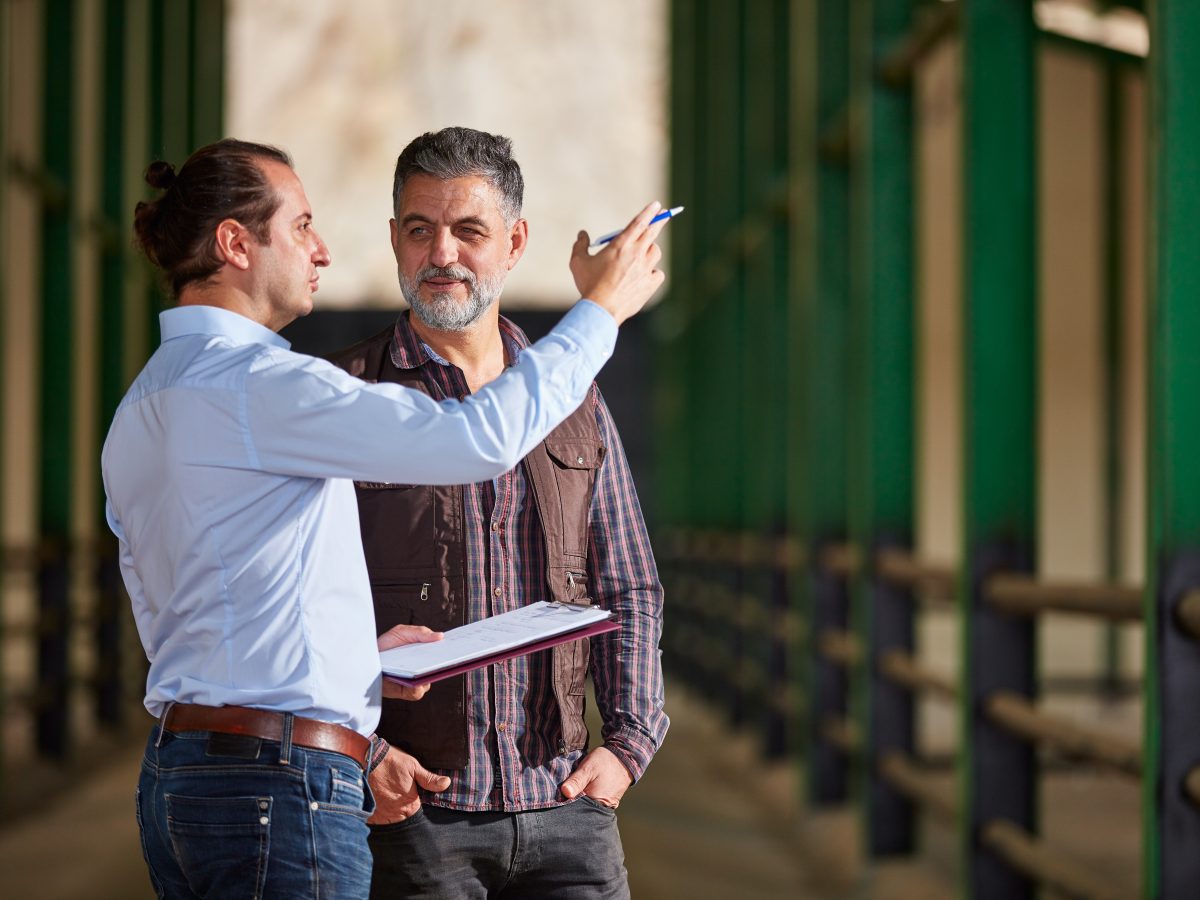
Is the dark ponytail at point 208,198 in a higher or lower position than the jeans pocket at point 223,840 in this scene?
higher

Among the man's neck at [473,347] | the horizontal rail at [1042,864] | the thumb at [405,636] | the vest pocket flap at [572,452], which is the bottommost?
the horizontal rail at [1042,864]

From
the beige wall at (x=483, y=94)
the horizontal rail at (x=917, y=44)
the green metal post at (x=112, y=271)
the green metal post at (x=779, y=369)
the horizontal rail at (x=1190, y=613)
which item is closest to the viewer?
the horizontal rail at (x=1190, y=613)

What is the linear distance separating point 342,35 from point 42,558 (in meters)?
22.1

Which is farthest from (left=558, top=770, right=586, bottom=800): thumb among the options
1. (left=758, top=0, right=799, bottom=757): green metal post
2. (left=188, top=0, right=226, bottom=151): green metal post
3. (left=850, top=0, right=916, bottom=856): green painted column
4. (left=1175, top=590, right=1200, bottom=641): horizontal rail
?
(left=188, top=0, right=226, bottom=151): green metal post

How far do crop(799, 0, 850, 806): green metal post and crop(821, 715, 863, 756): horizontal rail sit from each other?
0.02 metres

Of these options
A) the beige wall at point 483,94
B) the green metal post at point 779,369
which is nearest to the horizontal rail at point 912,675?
the green metal post at point 779,369

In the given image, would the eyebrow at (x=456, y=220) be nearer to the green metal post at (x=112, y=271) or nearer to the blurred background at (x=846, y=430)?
the blurred background at (x=846, y=430)

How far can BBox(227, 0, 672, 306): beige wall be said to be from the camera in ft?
71.4

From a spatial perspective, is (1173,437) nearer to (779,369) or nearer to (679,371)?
(779,369)

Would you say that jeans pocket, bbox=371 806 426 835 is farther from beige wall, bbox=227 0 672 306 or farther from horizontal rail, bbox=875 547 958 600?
beige wall, bbox=227 0 672 306

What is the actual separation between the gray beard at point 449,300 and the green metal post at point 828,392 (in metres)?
5.22

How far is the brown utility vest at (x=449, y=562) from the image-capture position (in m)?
1.26

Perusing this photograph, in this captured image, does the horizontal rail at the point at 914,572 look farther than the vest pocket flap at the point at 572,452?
Yes

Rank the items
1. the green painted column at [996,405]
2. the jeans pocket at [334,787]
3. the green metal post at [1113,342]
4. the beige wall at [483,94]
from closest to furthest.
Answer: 1. the jeans pocket at [334,787]
2. the green painted column at [996,405]
3. the green metal post at [1113,342]
4. the beige wall at [483,94]
